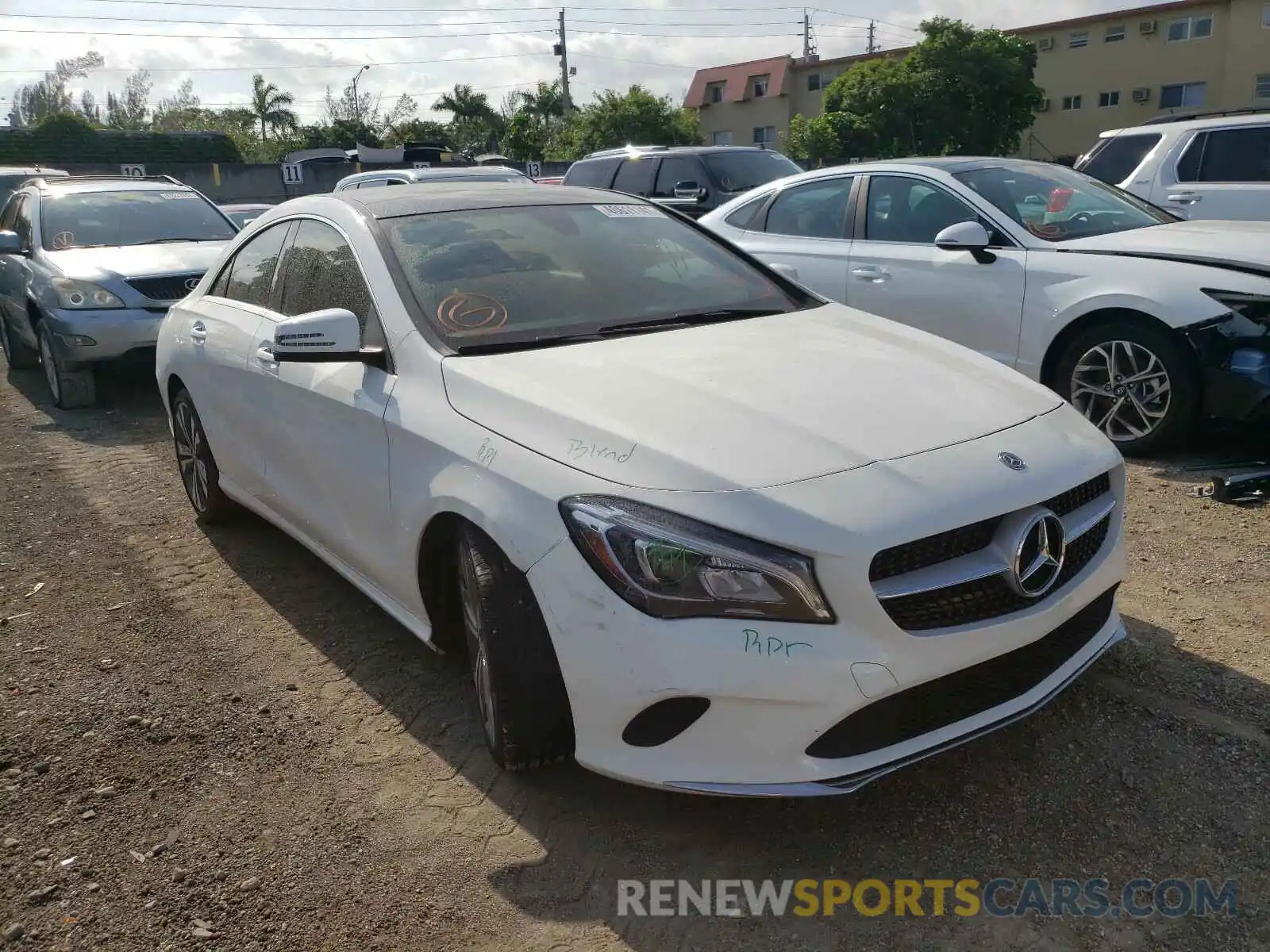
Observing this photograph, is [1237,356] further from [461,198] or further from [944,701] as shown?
[461,198]

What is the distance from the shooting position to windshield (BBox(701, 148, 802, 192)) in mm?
11805

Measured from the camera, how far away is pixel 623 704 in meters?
2.38

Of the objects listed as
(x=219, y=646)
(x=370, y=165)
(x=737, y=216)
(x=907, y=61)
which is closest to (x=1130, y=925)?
(x=219, y=646)

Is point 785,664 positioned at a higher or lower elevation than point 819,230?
lower

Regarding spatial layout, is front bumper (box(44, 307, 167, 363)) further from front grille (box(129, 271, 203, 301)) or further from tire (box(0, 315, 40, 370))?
tire (box(0, 315, 40, 370))

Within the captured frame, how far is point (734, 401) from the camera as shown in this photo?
2748 millimetres

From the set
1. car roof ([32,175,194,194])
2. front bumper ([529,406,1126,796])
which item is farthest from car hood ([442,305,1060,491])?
car roof ([32,175,194,194])

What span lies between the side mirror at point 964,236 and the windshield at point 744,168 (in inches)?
240

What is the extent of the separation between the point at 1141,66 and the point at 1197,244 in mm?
46929

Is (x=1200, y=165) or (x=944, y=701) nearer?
(x=944, y=701)

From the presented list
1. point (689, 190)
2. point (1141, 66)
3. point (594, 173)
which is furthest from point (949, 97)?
point (689, 190)

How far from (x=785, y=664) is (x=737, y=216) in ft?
18.7

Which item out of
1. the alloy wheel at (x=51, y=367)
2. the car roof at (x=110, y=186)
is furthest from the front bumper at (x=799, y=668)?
the car roof at (x=110, y=186)

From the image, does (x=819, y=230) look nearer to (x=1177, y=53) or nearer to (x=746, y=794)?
(x=746, y=794)
